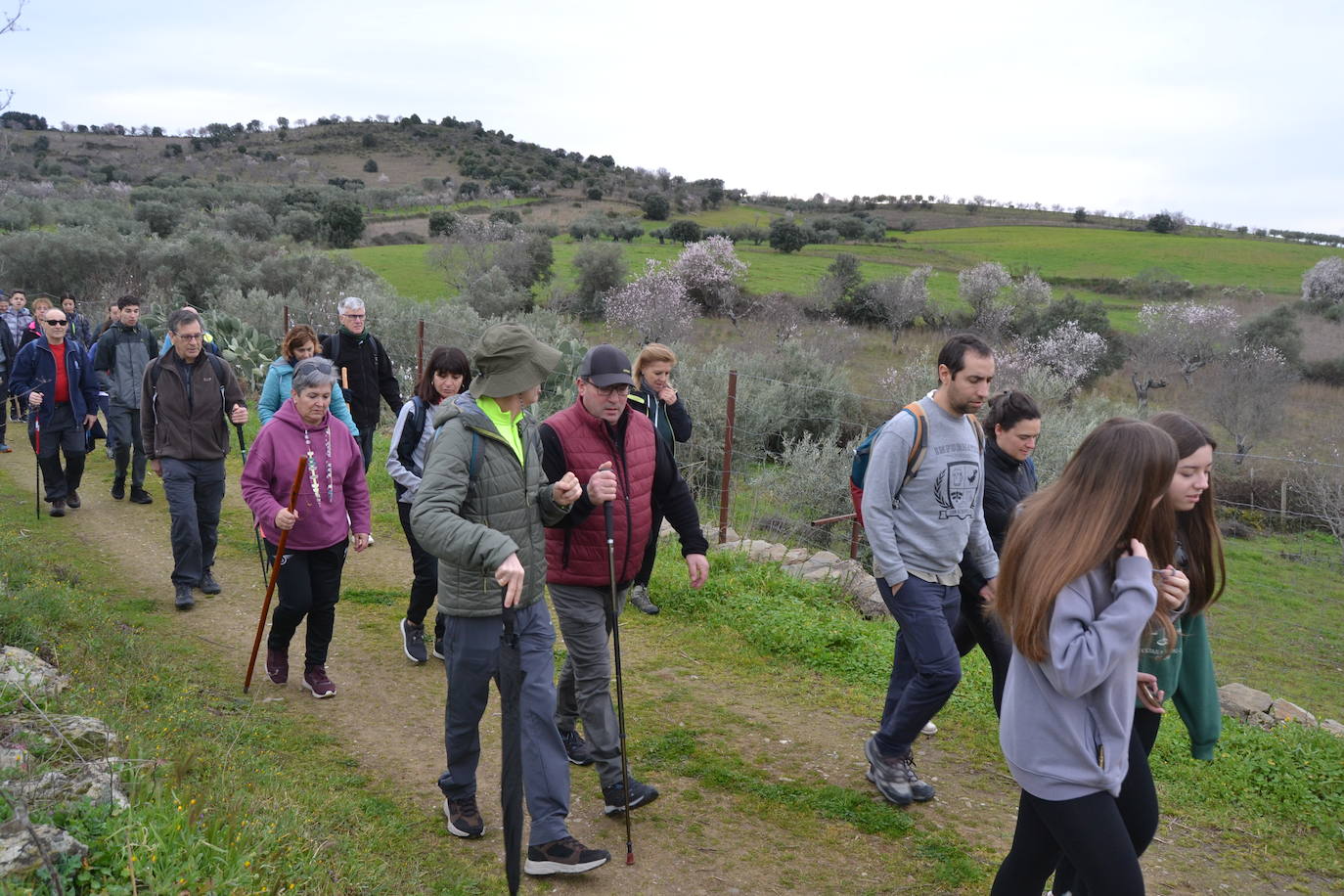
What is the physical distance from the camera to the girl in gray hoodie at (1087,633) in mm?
2607

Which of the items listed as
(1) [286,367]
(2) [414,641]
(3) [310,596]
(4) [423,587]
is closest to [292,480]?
(3) [310,596]

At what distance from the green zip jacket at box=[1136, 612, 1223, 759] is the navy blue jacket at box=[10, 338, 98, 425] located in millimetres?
9794

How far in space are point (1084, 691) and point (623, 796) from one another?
92.7 inches

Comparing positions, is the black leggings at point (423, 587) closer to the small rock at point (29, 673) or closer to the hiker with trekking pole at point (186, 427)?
the hiker with trekking pole at point (186, 427)

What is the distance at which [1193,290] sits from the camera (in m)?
47.8

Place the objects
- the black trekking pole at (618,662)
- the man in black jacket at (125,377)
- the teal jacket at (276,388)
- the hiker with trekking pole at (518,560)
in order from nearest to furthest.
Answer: the hiker with trekking pole at (518,560)
the black trekking pole at (618,662)
the teal jacket at (276,388)
the man in black jacket at (125,377)

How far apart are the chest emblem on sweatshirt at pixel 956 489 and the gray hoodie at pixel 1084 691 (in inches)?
63.4

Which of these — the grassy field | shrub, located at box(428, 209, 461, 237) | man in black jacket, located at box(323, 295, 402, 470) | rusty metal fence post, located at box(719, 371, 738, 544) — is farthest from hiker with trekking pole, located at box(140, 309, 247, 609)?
shrub, located at box(428, 209, 461, 237)

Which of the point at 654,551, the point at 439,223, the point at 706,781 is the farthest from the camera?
the point at 439,223

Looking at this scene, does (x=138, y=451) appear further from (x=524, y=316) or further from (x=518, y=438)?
(x=524, y=316)

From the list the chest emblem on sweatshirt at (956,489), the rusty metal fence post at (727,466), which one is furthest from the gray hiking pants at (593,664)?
the rusty metal fence post at (727,466)

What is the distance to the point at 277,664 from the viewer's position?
5.77 m

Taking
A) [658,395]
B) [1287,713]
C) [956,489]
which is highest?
[658,395]

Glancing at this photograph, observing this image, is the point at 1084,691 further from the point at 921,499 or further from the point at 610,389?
the point at 610,389
